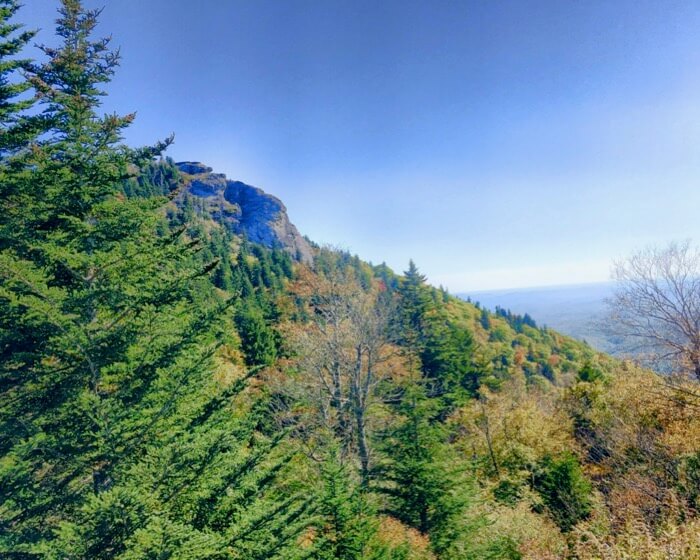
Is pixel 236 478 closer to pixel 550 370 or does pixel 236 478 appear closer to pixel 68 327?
pixel 68 327

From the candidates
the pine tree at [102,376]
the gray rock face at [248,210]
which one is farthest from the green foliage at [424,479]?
the gray rock face at [248,210]

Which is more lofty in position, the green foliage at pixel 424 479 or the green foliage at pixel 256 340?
the green foliage at pixel 256 340

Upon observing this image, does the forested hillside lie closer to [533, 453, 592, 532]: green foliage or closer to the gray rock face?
[533, 453, 592, 532]: green foliage

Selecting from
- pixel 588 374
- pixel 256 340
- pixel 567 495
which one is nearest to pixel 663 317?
pixel 567 495

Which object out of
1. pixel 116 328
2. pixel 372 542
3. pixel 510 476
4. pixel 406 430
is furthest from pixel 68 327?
pixel 510 476

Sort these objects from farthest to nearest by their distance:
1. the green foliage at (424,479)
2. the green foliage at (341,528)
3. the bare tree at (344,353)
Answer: the bare tree at (344,353), the green foliage at (424,479), the green foliage at (341,528)

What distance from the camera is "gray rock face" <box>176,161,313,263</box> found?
461 feet

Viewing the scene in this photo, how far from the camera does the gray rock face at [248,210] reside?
461ft

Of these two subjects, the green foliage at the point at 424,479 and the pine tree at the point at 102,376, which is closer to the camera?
the pine tree at the point at 102,376

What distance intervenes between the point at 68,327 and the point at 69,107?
420 centimetres

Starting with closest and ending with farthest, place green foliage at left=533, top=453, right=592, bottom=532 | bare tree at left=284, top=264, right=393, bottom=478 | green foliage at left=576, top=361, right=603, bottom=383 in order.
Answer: green foliage at left=533, top=453, right=592, bottom=532 → bare tree at left=284, top=264, right=393, bottom=478 → green foliage at left=576, top=361, right=603, bottom=383

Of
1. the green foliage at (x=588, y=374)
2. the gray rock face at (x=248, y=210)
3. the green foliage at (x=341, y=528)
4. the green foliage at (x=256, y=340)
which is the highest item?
the gray rock face at (x=248, y=210)

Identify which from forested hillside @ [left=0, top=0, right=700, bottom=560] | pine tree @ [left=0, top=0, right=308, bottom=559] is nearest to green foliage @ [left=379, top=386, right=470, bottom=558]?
forested hillside @ [left=0, top=0, right=700, bottom=560]

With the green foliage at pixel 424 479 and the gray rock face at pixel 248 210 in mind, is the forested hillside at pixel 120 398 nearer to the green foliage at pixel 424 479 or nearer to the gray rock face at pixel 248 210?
the green foliage at pixel 424 479
